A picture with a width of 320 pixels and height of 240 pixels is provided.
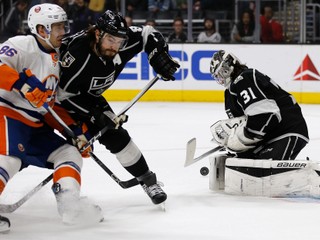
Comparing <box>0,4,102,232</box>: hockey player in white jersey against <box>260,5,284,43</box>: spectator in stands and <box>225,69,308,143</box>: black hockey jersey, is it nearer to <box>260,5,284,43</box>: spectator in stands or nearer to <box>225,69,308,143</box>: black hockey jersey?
<box>225,69,308,143</box>: black hockey jersey

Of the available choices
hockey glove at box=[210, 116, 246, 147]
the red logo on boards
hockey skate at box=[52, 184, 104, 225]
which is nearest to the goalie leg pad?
hockey glove at box=[210, 116, 246, 147]

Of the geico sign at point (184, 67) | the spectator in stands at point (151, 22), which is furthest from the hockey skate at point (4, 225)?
the spectator in stands at point (151, 22)

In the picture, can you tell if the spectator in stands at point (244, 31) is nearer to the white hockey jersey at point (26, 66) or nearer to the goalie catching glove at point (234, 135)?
the goalie catching glove at point (234, 135)

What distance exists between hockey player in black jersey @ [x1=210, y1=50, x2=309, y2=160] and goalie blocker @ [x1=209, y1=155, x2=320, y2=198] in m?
0.11

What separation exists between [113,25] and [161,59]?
1.36ft

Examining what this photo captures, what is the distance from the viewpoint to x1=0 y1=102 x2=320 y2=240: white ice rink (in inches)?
137

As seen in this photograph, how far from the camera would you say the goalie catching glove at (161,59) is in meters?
4.08

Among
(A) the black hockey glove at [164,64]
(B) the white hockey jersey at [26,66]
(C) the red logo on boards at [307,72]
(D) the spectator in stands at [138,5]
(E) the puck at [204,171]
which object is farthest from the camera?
(D) the spectator in stands at [138,5]

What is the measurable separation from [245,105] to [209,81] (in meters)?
4.31

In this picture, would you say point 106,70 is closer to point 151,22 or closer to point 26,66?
point 26,66

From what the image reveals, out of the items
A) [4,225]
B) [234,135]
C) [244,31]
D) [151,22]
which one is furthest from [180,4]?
[4,225]

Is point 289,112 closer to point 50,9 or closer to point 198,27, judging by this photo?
point 50,9

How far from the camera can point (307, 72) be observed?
8320 millimetres

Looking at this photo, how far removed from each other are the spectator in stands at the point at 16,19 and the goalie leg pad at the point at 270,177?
549cm
